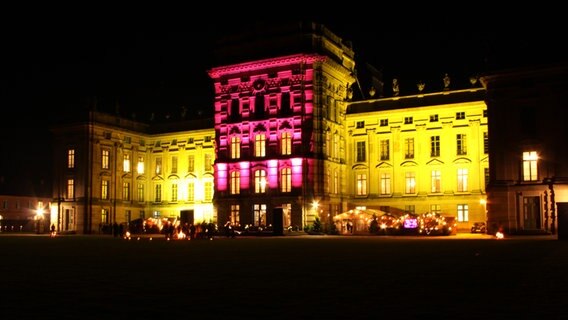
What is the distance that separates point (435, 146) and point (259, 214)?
20146 mm

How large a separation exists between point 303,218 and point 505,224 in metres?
21.9

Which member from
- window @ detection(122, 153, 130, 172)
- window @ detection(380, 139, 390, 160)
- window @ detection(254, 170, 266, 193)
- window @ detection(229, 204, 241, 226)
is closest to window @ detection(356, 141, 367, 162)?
window @ detection(380, 139, 390, 160)

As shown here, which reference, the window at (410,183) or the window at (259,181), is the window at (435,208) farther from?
the window at (259,181)

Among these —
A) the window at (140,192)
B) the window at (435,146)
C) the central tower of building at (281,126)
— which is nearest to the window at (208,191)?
the central tower of building at (281,126)

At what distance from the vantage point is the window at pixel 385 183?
75.3 meters

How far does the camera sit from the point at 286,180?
72.0m

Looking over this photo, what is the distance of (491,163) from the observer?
57125 mm

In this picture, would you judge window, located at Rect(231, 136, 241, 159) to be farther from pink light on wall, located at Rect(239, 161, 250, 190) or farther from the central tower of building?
pink light on wall, located at Rect(239, 161, 250, 190)

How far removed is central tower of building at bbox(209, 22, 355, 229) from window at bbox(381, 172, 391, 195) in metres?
4.43

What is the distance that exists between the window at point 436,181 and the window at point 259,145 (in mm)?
18268

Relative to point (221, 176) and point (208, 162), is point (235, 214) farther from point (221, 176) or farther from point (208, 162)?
point (208, 162)

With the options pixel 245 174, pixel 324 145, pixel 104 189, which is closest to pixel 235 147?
pixel 245 174

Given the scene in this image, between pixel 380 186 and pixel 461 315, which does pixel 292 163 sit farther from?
pixel 461 315

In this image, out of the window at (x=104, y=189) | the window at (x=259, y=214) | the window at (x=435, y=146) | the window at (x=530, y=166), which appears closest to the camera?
the window at (x=530, y=166)
